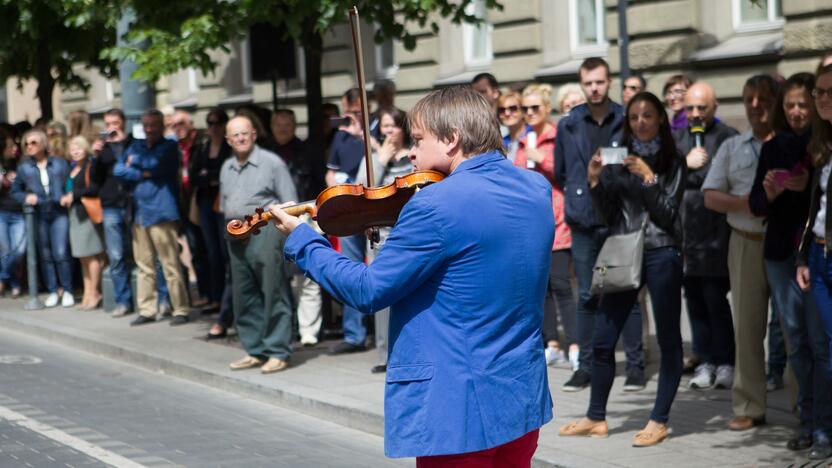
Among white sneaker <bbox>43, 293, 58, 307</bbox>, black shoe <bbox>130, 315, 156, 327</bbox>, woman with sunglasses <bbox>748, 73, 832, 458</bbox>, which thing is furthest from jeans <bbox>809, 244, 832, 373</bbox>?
white sneaker <bbox>43, 293, 58, 307</bbox>

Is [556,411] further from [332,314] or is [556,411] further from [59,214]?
[59,214]

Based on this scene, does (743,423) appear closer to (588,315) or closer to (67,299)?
(588,315)

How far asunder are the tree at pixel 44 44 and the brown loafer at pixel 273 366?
240 inches

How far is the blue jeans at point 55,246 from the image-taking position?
14.9 metres

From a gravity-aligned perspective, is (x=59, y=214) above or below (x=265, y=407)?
above

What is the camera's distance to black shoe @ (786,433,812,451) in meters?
6.90

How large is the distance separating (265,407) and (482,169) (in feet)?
18.2

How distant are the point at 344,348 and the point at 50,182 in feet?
17.7

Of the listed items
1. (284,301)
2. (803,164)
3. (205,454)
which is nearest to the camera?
(803,164)

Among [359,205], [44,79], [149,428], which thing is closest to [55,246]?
[44,79]

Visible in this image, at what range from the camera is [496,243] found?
13.1 feet

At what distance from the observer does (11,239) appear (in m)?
15.9

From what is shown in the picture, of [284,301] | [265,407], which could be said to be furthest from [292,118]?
[265,407]

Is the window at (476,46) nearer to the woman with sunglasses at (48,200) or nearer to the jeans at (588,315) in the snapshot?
the woman with sunglasses at (48,200)
